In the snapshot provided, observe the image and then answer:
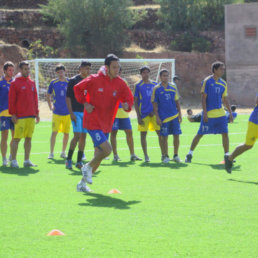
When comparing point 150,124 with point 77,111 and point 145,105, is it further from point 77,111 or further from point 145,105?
point 77,111

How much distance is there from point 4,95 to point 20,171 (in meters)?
1.95

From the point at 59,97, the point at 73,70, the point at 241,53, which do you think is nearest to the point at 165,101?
the point at 59,97

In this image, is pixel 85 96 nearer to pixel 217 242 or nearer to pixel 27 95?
pixel 27 95

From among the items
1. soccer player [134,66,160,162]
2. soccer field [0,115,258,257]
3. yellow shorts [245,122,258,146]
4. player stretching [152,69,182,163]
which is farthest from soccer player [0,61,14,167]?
yellow shorts [245,122,258,146]

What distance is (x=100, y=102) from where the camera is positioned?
9.41 metres

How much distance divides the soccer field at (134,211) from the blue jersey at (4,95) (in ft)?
4.55

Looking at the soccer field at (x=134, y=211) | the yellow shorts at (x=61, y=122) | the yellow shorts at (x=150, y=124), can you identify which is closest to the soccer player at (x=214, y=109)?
Answer: the soccer field at (x=134, y=211)

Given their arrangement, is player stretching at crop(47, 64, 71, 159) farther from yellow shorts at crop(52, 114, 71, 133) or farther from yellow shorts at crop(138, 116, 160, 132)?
yellow shorts at crop(138, 116, 160, 132)

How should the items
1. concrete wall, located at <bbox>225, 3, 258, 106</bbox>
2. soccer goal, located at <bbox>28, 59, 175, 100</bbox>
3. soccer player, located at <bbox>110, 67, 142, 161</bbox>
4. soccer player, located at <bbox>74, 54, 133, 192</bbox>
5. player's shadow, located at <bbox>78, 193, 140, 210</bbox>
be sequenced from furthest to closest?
1. concrete wall, located at <bbox>225, 3, 258, 106</bbox>
2. soccer goal, located at <bbox>28, 59, 175, 100</bbox>
3. soccer player, located at <bbox>110, 67, 142, 161</bbox>
4. soccer player, located at <bbox>74, 54, 133, 192</bbox>
5. player's shadow, located at <bbox>78, 193, 140, 210</bbox>

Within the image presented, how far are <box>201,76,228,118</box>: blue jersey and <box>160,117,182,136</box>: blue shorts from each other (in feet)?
2.47

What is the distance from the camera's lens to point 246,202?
27.3ft

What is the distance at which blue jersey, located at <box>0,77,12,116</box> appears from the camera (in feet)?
42.2

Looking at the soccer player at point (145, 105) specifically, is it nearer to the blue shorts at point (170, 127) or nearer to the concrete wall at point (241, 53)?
the blue shorts at point (170, 127)

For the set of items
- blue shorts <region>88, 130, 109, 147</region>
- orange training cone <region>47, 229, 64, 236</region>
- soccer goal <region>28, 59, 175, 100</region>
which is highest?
blue shorts <region>88, 130, 109, 147</region>
